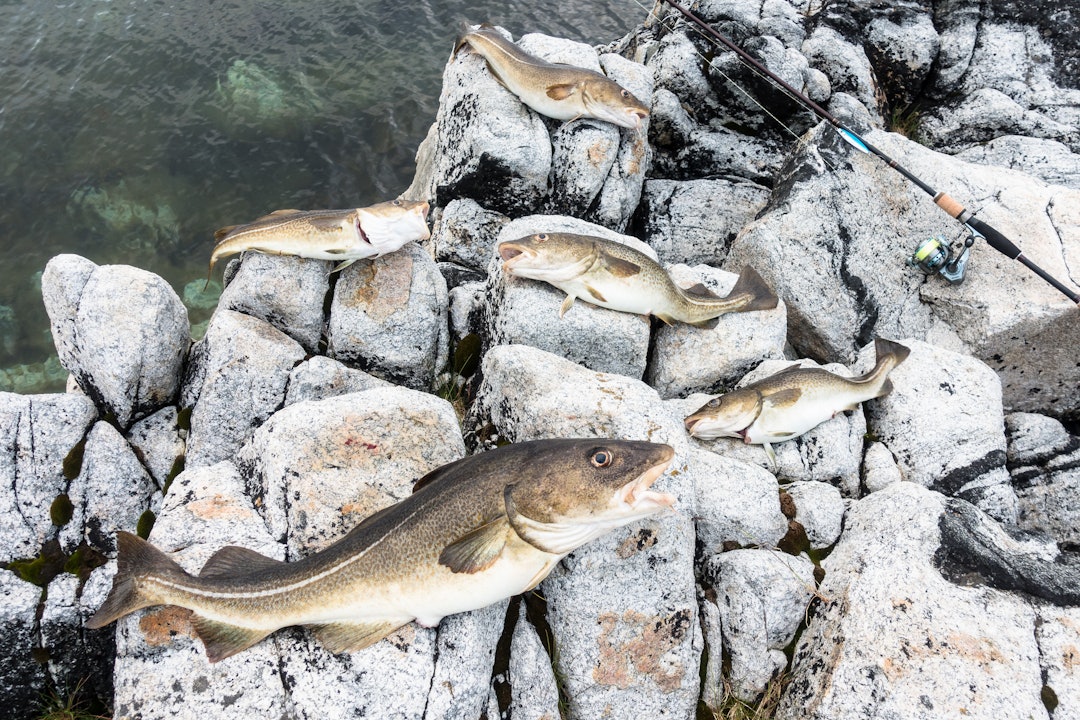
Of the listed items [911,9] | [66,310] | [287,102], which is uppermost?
[911,9]

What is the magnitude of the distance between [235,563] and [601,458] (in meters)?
2.70

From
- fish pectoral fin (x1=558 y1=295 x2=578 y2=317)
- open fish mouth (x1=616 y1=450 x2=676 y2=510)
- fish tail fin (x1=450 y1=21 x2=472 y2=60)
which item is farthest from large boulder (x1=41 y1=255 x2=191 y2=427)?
fish tail fin (x1=450 y1=21 x2=472 y2=60)

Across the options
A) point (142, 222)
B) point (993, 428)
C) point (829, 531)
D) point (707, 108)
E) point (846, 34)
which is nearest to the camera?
point (829, 531)

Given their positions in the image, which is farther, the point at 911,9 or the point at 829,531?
the point at 911,9

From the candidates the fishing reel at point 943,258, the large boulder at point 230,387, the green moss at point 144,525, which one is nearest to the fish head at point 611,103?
the fishing reel at point 943,258

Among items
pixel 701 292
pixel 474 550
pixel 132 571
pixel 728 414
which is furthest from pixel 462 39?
pixel 132 571

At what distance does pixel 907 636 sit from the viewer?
580cm

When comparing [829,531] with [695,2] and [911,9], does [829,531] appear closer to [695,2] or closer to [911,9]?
[695,2]

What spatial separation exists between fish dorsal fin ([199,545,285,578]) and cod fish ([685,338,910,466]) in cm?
419

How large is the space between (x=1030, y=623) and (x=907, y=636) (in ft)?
3.34

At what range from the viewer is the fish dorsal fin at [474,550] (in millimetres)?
4938

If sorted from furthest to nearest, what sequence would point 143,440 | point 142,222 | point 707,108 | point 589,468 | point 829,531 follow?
1. point 142,222
2. point 707,108
3. point 143,440
4. point 829,531
5. point 589,468

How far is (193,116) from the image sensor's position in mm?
16906

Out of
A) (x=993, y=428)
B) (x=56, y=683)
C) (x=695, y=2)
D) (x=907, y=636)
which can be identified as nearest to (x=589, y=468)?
(x=907, y=636)
